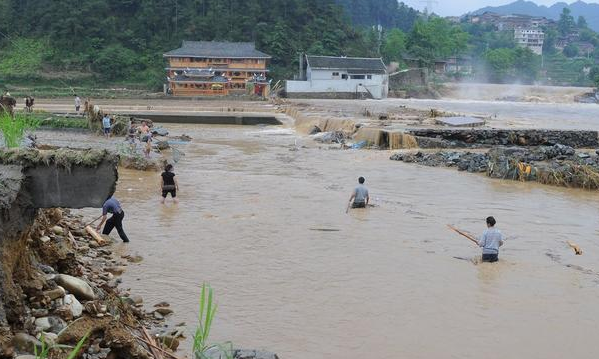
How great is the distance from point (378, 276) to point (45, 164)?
20.3 feet

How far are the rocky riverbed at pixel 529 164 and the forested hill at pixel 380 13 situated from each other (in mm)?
133374

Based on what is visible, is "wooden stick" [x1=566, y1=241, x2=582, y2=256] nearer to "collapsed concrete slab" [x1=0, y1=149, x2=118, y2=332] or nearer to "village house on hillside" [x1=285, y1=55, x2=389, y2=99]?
"collapsed concrete slab" [x1=0, y1=149, x2=118, y2=332]

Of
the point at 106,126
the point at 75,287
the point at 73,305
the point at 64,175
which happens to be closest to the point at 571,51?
the point at 106,126

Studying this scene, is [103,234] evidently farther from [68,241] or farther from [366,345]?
[366,345]

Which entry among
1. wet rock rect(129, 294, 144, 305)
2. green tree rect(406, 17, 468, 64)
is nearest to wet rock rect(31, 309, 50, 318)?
wet rock rect(129, 294, 144, 305)

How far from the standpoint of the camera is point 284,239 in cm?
1279

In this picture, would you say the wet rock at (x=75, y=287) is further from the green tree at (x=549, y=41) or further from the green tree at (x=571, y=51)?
the green tree at (x=549, y=41)

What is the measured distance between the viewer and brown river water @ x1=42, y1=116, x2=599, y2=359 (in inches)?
316

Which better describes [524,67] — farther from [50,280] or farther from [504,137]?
[50,280]

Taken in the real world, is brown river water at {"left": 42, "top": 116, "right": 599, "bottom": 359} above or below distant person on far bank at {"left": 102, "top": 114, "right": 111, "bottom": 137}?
below

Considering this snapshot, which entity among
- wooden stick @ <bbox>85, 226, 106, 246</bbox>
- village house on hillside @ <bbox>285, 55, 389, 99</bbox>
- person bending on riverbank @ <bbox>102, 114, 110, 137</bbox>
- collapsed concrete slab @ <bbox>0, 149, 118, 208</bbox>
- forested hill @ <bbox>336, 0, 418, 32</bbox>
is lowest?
wooden stick @ <bbox>85, 226, 106, 246</bbox>

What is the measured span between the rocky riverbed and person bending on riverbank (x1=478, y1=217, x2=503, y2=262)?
1068cm

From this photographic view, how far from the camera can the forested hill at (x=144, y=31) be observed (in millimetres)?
75000

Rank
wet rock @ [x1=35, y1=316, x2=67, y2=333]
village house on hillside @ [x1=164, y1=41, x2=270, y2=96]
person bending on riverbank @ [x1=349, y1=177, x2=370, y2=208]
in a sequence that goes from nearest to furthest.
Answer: wet rock @ [x1=35, y1=316, x2=67, y2=333] < person bending on riverbank @ [x1=349, y1=177, x2=370, y2=208] < village house on hillside @ [x1=164, y1=41, x2=270, y2=96]
